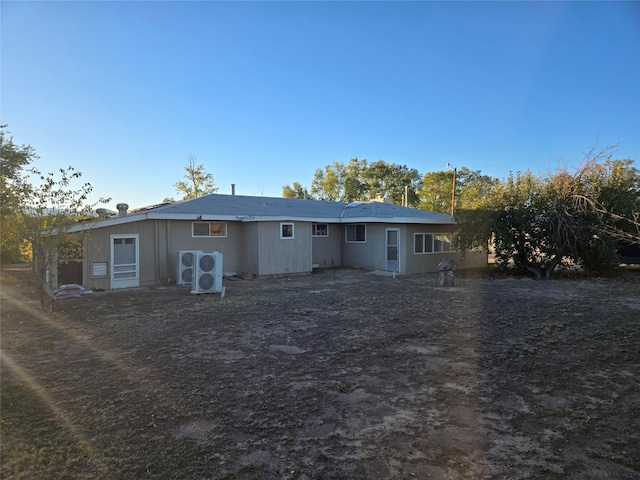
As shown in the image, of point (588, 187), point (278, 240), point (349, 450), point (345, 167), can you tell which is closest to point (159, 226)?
point (278, 240)

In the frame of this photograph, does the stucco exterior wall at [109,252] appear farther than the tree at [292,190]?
No

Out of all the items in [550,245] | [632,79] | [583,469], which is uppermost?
[632,79]

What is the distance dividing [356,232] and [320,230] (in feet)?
5.55

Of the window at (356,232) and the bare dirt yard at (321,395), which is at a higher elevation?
the window at (356,232)

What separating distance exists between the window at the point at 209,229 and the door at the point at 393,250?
6.83 m

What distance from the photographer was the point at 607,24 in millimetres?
6027

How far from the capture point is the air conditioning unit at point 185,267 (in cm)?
1268

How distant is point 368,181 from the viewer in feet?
146

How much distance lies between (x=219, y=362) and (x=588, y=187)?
1499 cm

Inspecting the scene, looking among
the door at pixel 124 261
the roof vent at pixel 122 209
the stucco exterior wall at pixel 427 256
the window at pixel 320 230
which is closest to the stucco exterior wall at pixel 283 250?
the window at pixel 320 230

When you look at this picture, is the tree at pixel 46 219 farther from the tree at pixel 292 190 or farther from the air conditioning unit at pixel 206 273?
the tree at pixel 292 190

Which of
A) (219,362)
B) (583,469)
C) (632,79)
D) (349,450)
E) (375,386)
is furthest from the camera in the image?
(632,79)

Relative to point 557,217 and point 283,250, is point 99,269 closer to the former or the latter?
point 283,250

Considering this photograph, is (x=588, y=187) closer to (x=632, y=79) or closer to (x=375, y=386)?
(x=632, y=79)
